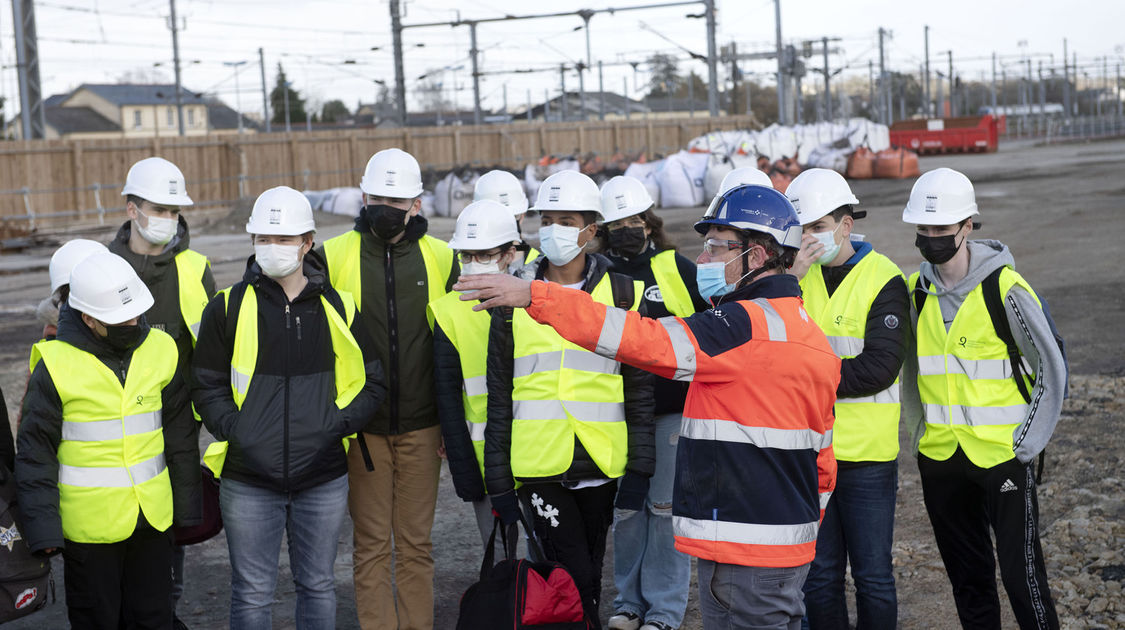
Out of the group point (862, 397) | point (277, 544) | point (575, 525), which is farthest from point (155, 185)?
point (862, 397)

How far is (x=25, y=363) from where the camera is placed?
38.1 feet

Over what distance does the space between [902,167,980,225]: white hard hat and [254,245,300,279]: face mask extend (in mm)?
2389

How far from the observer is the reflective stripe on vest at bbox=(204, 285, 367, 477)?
4191 mm

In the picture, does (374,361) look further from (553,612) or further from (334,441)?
(553,612)

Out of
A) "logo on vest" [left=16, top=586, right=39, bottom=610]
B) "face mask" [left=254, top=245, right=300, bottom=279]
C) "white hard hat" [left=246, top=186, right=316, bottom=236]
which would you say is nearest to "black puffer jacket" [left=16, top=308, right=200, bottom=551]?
"logo on vest" [left=16, top=586, right=39, bottom=610]

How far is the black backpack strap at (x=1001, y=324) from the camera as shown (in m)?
4.06

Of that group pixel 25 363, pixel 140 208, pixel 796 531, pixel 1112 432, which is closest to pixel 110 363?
pixel 140 208

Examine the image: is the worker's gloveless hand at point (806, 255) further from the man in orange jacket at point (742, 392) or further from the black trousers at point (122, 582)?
the black trousers at point (122, 582)

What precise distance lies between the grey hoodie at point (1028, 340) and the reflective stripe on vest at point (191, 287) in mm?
3269

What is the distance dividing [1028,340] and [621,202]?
1.85 m

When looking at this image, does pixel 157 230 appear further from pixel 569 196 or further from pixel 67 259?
pixel 569 196

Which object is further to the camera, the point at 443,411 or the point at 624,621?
the point at 624,621

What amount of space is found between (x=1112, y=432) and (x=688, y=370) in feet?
19.0

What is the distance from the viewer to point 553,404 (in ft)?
14.0
